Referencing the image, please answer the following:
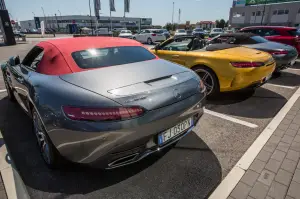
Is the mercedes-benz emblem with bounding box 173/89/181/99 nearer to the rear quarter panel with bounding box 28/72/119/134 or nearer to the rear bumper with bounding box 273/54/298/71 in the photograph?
the rear quarter panel with bounding box 28/72/119/134

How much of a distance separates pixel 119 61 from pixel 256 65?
2757mm

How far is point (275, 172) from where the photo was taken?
2320mm

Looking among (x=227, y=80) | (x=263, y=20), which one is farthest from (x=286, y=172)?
(x=263, y=20)

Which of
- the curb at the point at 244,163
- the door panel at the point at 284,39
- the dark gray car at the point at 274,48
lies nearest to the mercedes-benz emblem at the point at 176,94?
the curb at the point at 244,163

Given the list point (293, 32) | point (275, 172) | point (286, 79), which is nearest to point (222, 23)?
point (293, 32)

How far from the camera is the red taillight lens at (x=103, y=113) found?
1.72 metres

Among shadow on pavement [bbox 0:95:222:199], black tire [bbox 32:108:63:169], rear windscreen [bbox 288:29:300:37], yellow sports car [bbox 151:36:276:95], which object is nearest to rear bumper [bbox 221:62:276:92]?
yellow sports car [bbox 151:36:276:95]

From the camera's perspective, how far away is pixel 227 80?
4070mm

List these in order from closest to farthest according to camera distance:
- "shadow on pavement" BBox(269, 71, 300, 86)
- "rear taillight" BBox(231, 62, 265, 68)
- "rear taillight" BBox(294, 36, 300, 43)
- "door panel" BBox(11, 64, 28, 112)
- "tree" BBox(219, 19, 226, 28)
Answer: "door panel" BBox(11, 64, 28, 112) → "rear taillight" BBox(231, 62, 265, 68) → "shadow on pavement" BBox(269, 71, 300, 86) → "rear taillight" BBox(294, 36, 300, 43) → "tree" BBox(219, 19, 226, 28)

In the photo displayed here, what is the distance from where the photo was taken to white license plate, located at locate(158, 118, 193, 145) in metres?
2.03

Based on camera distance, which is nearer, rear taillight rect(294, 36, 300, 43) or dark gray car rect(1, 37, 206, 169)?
dark gray car rect(1, 37, 206, 169)

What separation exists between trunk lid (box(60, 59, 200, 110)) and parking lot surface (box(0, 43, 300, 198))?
0.91 m

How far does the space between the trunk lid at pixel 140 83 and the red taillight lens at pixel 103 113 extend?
0.21ft

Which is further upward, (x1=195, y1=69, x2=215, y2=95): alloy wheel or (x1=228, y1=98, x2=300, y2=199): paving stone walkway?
(x1=195, y1=69, x2=215, y2=95): alloy wheel
